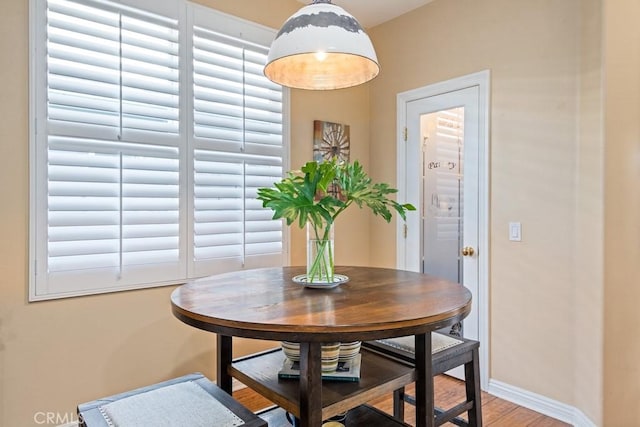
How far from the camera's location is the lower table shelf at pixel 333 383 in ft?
4.32

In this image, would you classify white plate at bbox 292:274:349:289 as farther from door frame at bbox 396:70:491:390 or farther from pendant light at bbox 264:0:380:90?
door frame at bbox 396:70:491:390

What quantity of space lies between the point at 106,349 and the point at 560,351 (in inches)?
104

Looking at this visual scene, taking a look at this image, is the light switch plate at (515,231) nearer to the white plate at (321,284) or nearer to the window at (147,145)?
the white plate at (321,284)

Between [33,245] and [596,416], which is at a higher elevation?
[33,245]

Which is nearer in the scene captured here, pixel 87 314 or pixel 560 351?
pixel 87 314

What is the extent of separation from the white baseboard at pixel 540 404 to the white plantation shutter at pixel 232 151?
1764 millimetres

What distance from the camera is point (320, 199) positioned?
159cm

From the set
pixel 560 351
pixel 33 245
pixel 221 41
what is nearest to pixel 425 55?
pixel 221 41

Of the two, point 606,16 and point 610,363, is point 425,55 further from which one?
point 610,363

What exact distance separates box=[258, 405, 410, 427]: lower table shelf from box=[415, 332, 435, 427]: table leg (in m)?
0.19

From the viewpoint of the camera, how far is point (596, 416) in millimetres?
2057

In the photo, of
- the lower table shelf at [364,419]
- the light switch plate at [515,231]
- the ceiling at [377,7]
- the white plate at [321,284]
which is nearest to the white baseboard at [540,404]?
the light switch plate at [515,231]

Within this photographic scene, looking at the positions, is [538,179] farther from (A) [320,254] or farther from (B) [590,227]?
(A) [320,254]

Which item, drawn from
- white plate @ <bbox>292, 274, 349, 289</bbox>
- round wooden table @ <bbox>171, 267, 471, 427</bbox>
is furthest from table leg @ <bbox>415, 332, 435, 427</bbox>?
white plate @ <bbox>292, 274, 349, 289</bbox>
